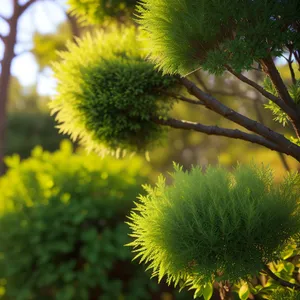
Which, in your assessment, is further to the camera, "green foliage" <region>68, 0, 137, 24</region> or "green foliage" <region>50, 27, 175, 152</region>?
"green foliage" <region>68, 0, 137, 24</region>

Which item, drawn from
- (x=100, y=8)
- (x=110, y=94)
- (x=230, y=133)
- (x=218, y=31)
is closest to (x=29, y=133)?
(x=100, y=8)

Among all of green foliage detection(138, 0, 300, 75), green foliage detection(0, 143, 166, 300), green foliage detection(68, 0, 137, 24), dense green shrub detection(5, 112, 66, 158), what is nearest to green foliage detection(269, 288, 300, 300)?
green foliage detection(138, 0, 300, 75)

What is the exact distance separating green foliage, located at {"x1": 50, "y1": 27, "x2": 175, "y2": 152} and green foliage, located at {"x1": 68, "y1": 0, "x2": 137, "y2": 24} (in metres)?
0.69

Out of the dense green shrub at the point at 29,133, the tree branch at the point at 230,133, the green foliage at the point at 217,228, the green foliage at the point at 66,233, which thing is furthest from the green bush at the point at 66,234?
the dense green shrub at the point at 29,133

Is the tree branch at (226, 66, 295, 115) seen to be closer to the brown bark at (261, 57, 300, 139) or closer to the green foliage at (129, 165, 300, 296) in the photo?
the brown bark at (261, 57, 300, 139)

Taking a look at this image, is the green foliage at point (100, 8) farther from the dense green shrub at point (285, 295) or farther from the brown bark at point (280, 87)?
the dense green shrub at point (285, 295)

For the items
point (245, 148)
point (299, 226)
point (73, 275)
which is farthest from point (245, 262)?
point (245, 148)

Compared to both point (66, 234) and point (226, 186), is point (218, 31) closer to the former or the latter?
point (226, 186)

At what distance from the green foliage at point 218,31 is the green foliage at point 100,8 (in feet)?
5.25

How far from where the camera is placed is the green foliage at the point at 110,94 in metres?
3.19

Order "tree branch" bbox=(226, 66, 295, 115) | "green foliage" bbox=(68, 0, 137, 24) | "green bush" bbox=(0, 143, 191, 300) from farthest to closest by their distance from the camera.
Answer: "green bush" bbox=(0, 143, 191, 300)
"green foliage" bbox=(68, 0, 137, 24)
"tree branch" bbox=(226, 66, 295, 115)

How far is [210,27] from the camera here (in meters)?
2.43

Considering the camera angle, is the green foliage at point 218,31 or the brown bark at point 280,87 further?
the brown bark at point 280,87

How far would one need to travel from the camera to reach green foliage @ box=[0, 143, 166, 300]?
Answer: 5684 mm
